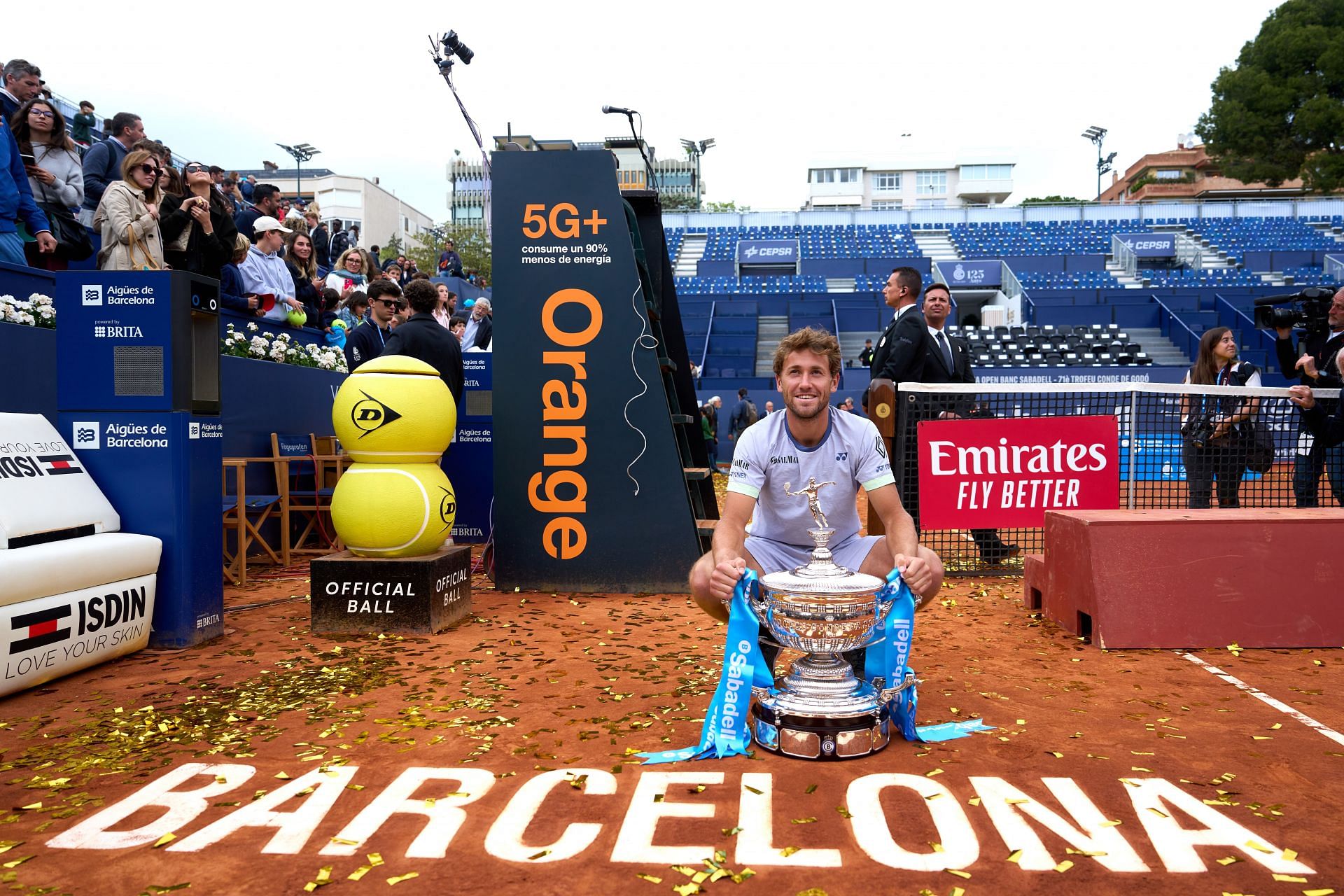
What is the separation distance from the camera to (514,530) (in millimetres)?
7266

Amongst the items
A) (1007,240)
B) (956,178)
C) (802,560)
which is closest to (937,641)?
(802,560)

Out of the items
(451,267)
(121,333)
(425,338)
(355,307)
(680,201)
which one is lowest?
(121,333)

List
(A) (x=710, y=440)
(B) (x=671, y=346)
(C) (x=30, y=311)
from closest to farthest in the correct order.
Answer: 1. (C) (x=30, y=311)
2. (B) (x=671, y=346)
3. (A) (x=710, y=440)

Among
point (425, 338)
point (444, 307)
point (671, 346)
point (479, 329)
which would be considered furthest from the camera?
point (444, 307)

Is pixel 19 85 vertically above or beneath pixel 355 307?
above

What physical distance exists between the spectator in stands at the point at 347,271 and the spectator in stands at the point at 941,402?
8.54 metres

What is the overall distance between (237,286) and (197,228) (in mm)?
1135

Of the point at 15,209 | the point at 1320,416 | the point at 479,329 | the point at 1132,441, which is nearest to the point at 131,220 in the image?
the point at 15,209

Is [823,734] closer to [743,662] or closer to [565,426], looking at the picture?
[743,662]

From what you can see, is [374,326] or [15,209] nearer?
[15,209]

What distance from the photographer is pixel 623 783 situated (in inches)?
135

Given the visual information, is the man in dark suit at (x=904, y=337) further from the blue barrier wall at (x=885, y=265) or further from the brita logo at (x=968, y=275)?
the blue barrier wall at (x=885, y=265)

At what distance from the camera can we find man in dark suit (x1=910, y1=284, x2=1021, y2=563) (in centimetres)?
807

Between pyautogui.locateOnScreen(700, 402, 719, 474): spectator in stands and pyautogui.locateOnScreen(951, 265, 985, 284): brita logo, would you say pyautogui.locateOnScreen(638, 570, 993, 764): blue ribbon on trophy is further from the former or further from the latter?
pyautogui.locateOnScreen(951, 265, 985, 284): brita logo
